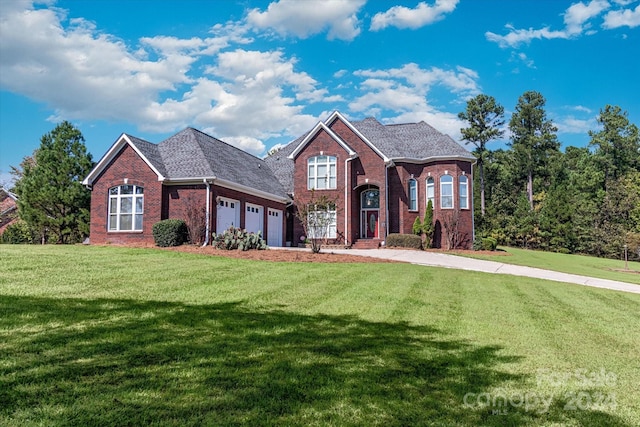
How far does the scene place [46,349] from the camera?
489 cm

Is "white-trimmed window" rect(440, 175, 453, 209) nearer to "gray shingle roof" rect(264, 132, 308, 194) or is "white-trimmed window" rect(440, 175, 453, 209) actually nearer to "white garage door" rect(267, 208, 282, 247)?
"gray shingle roof" rect(264, 132, 308, 194)

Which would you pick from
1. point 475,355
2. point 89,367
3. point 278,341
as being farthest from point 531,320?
point 89,367

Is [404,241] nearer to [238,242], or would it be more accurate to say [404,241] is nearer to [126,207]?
[238,242]

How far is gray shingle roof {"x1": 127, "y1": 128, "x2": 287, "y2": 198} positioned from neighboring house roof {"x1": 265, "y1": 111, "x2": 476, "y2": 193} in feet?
9.83

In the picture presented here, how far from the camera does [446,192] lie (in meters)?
28.7

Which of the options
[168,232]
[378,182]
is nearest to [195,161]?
[168,232]

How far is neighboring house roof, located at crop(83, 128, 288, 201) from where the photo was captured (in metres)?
21.2

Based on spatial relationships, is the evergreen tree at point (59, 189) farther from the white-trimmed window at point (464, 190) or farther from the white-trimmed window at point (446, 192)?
the white-trimmed window at point (464, 190)

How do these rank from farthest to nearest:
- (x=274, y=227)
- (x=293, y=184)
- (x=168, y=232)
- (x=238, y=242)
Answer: (x=293, y=184) → (x=274, y=227) → (x=168, y=232) → (x=238, y=242)

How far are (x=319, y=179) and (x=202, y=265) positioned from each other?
54.4 feet

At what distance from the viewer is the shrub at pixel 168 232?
19.6 m

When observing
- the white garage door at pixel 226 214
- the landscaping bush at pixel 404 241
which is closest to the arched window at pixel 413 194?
the landscaping bush at pixel 404 241

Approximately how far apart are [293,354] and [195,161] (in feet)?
60.4

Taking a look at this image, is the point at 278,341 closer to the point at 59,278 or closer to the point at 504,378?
the point at 504,378
